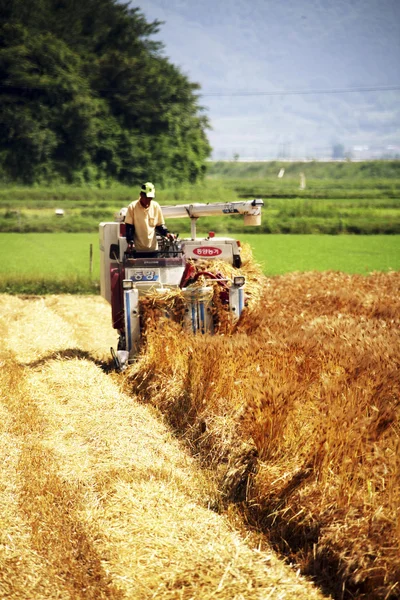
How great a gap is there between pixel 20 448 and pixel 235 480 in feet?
6.79

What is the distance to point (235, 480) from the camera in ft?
21.2

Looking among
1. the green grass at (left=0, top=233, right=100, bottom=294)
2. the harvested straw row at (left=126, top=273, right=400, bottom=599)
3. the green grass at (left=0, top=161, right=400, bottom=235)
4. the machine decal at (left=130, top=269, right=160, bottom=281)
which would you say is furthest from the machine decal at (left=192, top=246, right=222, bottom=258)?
the green grass at (left=0, top=161, right=400, bottom=235)

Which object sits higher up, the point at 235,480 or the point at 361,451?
the point at 361,451

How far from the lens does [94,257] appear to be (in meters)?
25.7

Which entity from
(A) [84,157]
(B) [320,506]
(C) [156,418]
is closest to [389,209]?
(A) [84,157]

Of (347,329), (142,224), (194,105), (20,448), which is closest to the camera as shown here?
(20,448)

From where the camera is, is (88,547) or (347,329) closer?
(88,547)

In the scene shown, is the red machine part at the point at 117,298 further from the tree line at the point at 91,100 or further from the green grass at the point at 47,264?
the tree line at the point at 91,100

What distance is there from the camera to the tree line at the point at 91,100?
4894 centimetres

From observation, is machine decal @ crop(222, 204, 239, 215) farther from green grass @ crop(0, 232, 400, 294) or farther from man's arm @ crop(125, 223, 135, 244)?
green grass @ crop(0, 232, 400, 294)

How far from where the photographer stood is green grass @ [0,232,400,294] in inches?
854

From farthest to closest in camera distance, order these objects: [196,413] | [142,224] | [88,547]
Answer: [142,224] → [196,413] → [88,547]

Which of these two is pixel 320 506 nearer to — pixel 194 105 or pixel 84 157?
pixel 84 157

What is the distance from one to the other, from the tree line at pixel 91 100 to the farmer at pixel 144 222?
128 feet
